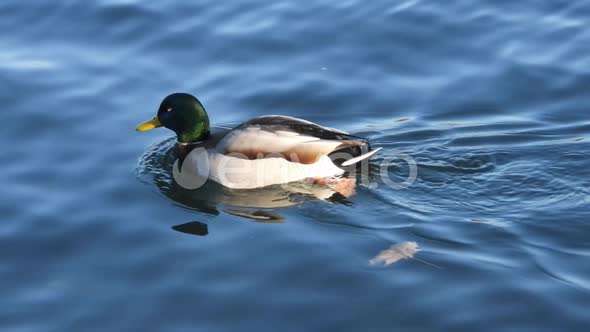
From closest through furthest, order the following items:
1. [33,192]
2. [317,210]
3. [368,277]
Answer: [368,277], [317,210], [33,192]

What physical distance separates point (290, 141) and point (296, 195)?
1.65 ft

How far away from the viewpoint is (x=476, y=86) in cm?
1061

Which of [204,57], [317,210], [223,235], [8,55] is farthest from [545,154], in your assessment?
[8,55]

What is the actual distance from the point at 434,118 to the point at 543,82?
4.75 ft

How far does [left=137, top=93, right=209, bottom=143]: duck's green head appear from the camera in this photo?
9.56m

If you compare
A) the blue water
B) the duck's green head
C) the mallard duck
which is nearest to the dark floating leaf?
the blue water

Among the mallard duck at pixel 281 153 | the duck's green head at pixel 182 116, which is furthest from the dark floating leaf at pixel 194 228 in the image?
the duck's green head at pixel 182 116

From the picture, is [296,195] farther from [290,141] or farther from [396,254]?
[396,254]

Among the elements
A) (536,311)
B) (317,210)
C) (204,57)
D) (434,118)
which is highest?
(204,57)

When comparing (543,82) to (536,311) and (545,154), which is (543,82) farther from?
(536,311)

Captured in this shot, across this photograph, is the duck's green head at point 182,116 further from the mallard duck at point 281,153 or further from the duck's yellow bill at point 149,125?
the mallard duck at point 281,153

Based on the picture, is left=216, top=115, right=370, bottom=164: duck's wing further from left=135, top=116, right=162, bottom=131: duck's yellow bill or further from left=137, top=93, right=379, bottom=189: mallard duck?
left=135, top=116, right=162, bottom=131: duck's yellow bill

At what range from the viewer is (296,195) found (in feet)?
28.9

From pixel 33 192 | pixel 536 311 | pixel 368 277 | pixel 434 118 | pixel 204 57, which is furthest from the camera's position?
pixel 204 57
